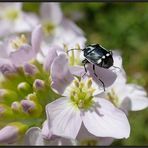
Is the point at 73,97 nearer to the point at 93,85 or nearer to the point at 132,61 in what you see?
the point at 93,85

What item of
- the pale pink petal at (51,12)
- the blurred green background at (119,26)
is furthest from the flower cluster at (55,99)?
the blurred green background at (119,26)

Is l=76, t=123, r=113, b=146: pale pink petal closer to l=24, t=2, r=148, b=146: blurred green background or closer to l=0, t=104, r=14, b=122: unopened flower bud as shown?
l=0, t=104, r=14, b=122: unopened flower bud

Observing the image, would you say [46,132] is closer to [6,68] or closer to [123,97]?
[6,68]

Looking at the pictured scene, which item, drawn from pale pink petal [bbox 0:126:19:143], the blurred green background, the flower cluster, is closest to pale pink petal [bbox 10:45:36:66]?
the flower cluster

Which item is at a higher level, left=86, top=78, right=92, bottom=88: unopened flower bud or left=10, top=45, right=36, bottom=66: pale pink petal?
left=10, top=45, right=36, bottom=66: pale pink petal

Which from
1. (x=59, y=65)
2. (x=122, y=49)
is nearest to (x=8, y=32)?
(x=122, y=49)

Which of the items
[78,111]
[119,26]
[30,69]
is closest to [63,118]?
[78,111]

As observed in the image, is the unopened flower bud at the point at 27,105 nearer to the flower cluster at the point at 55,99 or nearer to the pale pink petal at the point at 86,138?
the flower cluster at the point at 55,99
